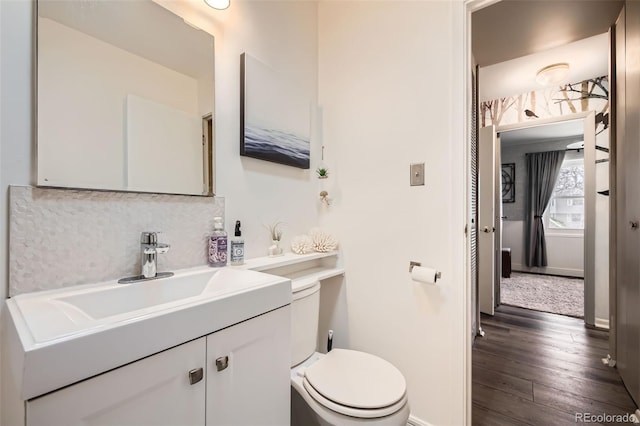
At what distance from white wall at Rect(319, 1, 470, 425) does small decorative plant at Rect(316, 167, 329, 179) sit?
0.05m

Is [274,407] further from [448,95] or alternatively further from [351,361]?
[448,95]

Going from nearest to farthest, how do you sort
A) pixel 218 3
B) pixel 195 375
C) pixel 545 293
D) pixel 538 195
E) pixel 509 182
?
pixel 195 375 → pixel 218 3 → pixel 545 293 → pixel 538 195 → pixel 509 182

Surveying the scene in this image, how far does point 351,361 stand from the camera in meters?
1.26

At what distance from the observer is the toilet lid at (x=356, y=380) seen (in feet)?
3.29

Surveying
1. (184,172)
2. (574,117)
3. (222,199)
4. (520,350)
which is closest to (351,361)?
(222,199)

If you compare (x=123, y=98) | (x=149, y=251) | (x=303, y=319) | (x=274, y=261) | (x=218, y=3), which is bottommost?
(x=303, y=319)

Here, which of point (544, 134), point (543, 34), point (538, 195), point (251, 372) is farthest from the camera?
point (538, 195)

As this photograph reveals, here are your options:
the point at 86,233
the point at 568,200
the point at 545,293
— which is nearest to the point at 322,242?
the point at 86,233

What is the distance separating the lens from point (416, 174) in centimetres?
143

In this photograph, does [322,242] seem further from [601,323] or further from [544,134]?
[544,134]

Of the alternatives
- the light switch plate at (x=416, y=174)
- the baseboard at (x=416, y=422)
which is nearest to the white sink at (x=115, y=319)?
the light switch plate at (x=416, y=174)

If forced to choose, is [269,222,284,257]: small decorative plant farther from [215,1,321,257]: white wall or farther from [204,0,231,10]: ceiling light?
[204,0,231,10]: ceiling light

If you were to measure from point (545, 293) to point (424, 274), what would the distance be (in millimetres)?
3681

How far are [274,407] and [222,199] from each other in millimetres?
851
